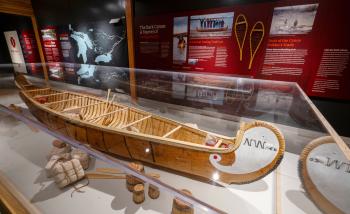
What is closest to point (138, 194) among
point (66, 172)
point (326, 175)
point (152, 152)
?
point (152, 152)

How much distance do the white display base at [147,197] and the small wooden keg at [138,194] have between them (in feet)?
0.15

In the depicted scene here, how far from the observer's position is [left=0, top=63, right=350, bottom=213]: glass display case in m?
1.44

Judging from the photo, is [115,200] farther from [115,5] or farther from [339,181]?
[115,5]

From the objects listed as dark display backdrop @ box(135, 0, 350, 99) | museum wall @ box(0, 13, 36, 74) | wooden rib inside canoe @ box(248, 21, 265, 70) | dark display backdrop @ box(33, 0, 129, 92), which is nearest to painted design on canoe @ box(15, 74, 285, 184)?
dark display backdrop @ box(135, 0, 350, 99)

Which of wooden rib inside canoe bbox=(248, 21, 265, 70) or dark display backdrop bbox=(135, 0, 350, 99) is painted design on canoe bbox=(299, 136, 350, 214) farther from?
wooden rib inside canoe bbox=(248, 21, 265, 70)

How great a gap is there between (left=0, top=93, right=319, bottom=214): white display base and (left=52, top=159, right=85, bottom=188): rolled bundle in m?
0.10

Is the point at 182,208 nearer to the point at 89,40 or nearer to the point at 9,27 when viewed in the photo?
the point at 89,40

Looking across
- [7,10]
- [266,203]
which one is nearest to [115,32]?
[266,203]

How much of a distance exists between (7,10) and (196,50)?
7.52 meters

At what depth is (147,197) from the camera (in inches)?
71.1

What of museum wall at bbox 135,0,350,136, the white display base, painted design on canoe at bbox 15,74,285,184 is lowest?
the white display base

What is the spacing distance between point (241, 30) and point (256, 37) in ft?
0.91

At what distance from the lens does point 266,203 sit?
176 cm

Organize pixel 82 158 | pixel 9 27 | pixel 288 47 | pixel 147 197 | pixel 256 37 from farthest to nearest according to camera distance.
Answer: pixel 9 27, pixel 256 37, pixel 288 47, pixel 82 158, pixel 147 197
